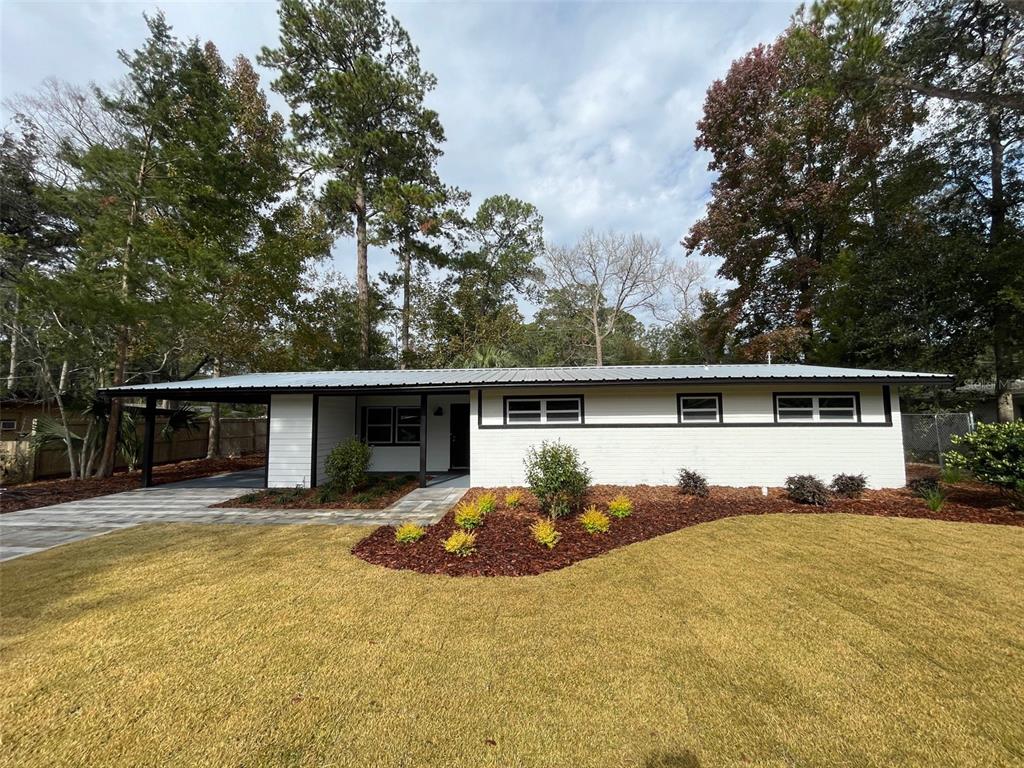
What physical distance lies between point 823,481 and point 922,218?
1038 cm

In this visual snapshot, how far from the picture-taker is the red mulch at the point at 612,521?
4.52 meters

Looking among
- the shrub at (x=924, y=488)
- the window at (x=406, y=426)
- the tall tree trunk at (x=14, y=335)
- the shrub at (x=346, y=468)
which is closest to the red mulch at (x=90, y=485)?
the tall tree trunk at (x=14, y=335)

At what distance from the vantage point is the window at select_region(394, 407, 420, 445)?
11.5m

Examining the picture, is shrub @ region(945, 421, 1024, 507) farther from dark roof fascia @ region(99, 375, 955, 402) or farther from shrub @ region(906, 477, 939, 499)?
dark roof fascia @ region(99, 375, 955, 402)

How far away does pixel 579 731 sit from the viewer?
2107 mm

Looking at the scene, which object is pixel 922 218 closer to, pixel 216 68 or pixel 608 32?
pixel 608 32

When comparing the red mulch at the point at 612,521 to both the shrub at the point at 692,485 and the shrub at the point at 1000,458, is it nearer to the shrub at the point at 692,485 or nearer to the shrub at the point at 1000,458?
the shrub at the point at 692,485

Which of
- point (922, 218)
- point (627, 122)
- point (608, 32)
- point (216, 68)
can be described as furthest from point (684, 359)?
point (216, 68)

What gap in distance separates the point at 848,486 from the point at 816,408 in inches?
63.8

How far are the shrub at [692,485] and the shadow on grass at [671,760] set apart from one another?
6055 millimetres

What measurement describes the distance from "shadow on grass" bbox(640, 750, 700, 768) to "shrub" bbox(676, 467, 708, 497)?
6055mm

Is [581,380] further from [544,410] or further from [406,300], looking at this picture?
[406,300]

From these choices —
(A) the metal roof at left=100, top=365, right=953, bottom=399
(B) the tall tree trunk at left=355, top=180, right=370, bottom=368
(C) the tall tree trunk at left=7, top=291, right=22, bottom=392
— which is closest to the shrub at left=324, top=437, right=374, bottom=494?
(A) the metal roof at left=100, top=365, right=953, bottom=399

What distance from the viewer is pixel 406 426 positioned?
11.6 m
